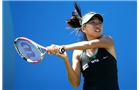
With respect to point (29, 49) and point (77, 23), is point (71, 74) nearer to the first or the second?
point (29, 49)

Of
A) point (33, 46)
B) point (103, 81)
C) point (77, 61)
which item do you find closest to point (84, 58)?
point (77, 61)

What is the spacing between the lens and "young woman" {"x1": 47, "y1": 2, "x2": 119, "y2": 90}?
310cm

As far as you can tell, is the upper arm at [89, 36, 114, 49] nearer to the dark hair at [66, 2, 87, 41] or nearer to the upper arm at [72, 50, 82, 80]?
the upper arm at [72, 50, 82, 80]

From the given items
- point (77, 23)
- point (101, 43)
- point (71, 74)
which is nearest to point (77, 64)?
point (71, 74)

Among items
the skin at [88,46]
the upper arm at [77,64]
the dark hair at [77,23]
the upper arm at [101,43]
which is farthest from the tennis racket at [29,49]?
the upper arm at [101,43]

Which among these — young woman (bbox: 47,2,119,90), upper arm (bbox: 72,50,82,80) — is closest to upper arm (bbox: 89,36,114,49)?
young woman (bbox: 47,2,119,90)

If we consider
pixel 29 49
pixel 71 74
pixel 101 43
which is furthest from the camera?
pixel 29 49

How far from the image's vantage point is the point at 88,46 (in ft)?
10.3

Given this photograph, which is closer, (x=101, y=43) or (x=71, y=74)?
(x=101, y=43)

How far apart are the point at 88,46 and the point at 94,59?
0.15 m

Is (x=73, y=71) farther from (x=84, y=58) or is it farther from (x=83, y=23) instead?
(x=83, y=23)

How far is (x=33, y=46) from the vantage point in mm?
3443

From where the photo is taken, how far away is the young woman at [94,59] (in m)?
3.10

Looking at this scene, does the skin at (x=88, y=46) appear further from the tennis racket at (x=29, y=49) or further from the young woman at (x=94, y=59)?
the tennis racket at (x=29, y=49)
